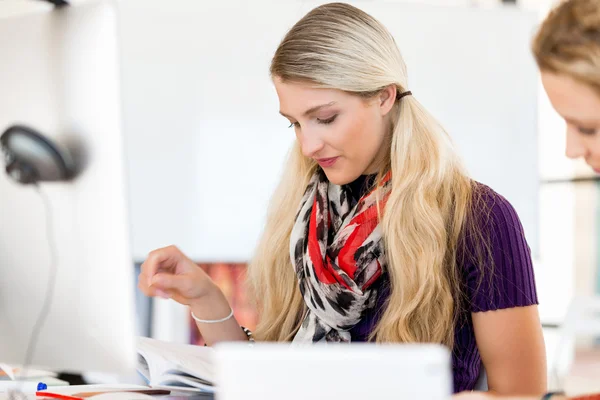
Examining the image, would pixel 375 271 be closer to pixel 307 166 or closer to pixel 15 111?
pixel 307 166

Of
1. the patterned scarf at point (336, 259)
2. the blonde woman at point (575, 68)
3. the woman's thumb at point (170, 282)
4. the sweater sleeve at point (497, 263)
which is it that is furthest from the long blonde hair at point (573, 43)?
the woman's thumb at point (170, 282)

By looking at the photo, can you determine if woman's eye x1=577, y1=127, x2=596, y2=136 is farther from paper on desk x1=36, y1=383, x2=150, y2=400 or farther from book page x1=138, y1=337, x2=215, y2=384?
paper on desk x1=36, y1=383, x2=150, y2=400

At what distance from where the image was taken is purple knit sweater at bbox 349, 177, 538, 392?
1163 mm

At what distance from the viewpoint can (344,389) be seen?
534 mm

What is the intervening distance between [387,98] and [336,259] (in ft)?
1.00

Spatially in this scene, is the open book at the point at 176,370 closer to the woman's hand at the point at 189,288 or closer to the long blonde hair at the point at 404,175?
the woman's hand at the point at 189,288

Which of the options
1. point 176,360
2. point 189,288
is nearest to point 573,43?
point 176,360

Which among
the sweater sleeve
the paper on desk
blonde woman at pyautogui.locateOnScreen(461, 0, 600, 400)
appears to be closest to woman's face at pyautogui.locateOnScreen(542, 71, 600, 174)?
blonde woman at pyautogui.locateOnScreen(461, 0, 600, 400)

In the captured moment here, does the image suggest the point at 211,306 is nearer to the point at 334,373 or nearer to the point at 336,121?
the point at 336,121

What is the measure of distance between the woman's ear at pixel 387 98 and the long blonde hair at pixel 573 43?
433 mm

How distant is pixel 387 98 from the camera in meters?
1.29

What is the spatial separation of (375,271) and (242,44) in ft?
6.05

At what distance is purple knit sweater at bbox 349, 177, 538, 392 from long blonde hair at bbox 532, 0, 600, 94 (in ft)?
1.29

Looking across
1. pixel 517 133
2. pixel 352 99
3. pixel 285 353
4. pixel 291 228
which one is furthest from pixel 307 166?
pixel 517 133
